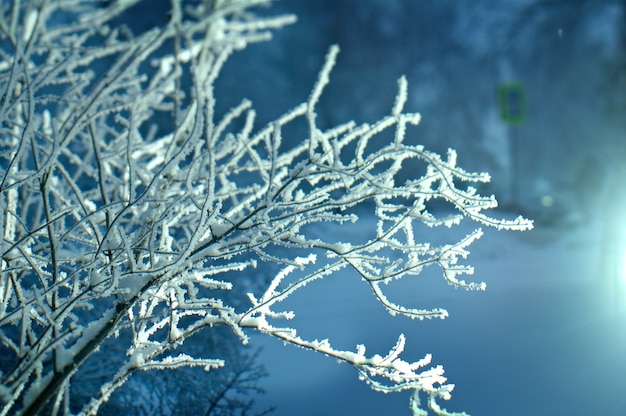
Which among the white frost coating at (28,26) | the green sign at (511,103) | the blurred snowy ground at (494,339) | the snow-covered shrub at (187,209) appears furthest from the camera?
the green sign at (511,103)

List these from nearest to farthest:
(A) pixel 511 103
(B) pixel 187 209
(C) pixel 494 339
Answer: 1. (B) pixel 187 209
2. (C) pixel 494 339
3. (A) pixel 511 103

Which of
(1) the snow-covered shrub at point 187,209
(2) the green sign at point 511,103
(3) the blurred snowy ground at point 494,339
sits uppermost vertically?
(2) the green sign at point 511,103

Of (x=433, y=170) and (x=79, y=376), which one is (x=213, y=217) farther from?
(x=79, y=376)

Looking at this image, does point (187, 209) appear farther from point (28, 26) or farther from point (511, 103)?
point (511, 103)

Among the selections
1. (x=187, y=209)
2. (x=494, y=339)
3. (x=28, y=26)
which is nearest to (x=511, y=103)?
(x=494, y=339)

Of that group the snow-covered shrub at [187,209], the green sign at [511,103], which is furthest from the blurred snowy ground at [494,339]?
the snow-covered shrub at [187,209]

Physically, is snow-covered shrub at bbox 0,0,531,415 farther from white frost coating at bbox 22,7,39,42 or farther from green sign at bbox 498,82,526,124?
green sign at bbox 498,82,526,124

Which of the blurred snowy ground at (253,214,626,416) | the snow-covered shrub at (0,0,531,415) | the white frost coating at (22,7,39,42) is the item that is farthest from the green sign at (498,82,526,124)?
the white frost coating at (22,7,39,42)

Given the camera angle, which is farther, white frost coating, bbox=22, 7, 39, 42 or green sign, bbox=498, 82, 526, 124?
green sign, bbox=498, 82, 526, 124

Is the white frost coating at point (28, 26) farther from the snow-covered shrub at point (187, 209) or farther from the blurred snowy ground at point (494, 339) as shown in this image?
the blurred snowy ground at point (494, 339)
